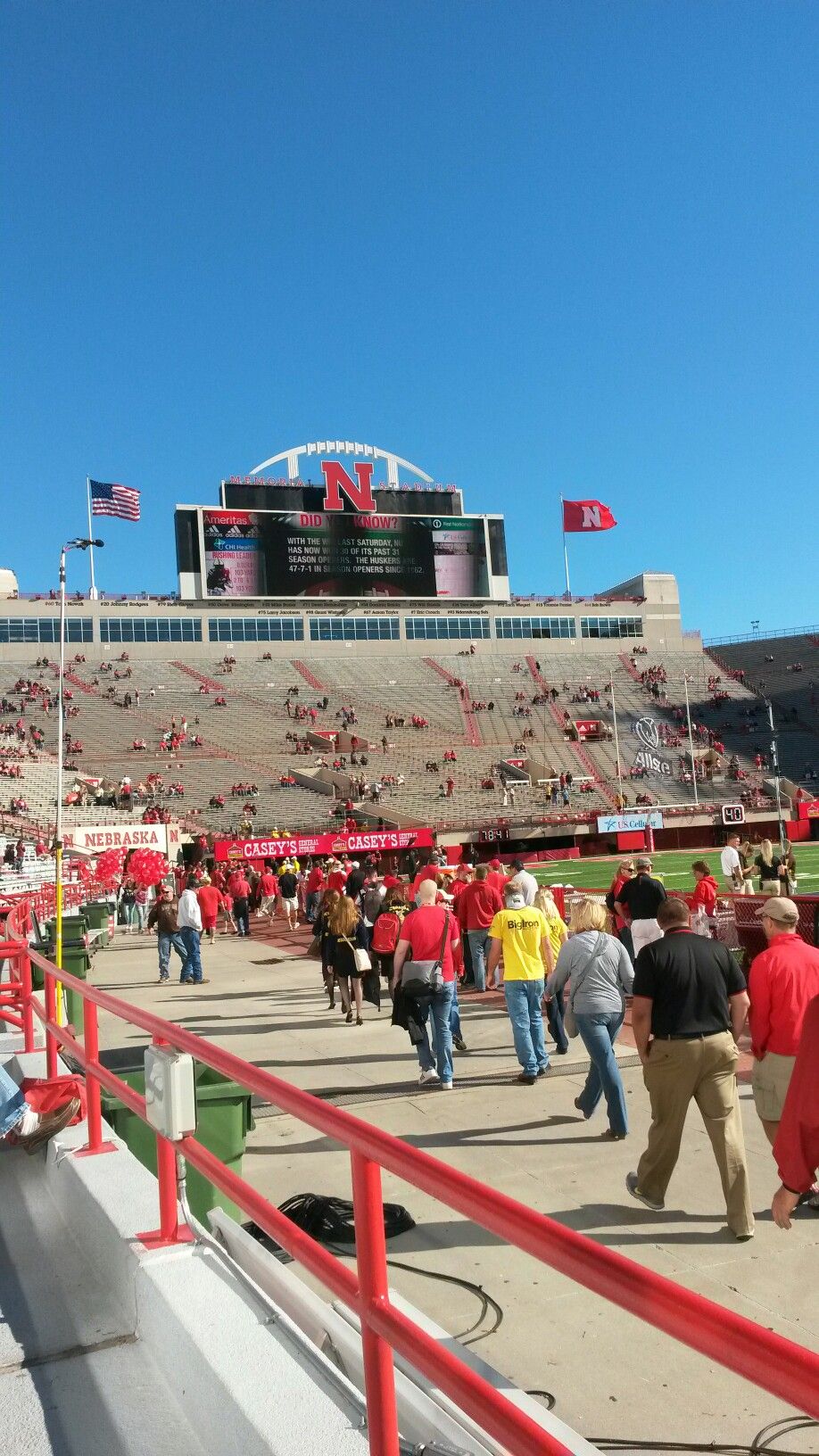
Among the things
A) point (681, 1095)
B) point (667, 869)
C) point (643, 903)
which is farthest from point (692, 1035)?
point (667, 869)

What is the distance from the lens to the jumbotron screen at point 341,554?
64.4 metres

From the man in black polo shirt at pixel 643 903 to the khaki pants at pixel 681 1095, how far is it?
5.35 meters

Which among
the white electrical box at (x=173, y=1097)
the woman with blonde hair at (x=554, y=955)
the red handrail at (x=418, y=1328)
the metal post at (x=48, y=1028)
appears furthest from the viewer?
the woman with blonde hair at (x=554, y=955)

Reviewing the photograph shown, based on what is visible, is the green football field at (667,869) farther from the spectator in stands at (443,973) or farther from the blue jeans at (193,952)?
the spectator in stands at (443,973)

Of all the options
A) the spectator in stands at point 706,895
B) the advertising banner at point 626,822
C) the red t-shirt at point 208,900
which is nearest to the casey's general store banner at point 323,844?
the advertising banner at point 626,822

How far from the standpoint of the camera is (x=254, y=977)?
1580 cm

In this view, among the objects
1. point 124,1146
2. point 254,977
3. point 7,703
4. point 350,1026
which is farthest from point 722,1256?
point 7,703

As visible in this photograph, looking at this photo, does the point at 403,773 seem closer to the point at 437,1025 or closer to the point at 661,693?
the point at 661,693

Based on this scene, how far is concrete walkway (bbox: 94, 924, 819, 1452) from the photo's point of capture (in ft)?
11.8

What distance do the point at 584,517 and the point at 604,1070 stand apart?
70317 millimetres

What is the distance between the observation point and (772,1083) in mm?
5328

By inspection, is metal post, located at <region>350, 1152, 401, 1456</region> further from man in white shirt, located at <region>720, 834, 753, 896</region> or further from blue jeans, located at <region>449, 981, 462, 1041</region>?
man in white shirt, located at <region>720, 834, 753, 896</region>

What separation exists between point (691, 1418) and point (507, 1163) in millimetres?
2937

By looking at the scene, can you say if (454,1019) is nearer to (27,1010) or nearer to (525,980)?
(525,980)
